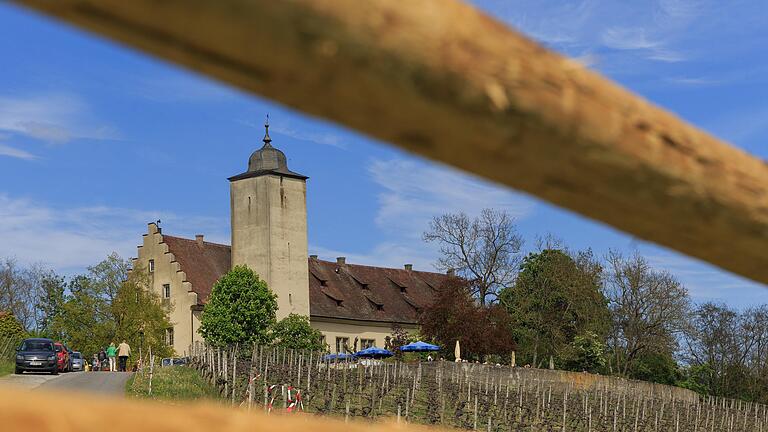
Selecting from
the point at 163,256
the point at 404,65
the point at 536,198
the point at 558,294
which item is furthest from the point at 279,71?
the point at 163,256

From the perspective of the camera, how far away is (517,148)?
851 mm

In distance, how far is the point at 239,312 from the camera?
46.8 meters

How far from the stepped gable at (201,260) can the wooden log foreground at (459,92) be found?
181 ft

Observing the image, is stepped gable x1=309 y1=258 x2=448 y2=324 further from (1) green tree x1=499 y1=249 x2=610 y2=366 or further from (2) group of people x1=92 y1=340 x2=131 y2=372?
(2) group of people x1=92 y1=340 x2=131 y2=372

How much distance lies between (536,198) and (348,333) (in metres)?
58.3

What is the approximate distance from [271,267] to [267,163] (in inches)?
230

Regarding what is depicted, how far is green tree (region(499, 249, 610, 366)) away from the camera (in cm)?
5144

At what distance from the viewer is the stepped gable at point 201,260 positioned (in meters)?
56.1

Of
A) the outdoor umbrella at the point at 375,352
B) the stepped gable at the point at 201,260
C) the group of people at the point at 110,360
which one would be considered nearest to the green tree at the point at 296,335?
the outdoor umbrella at the point at 375,352

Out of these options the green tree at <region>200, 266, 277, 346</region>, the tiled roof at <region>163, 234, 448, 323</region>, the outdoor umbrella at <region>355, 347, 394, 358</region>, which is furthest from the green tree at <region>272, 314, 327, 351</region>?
the tiled roof at <region>163, 234, 448, 323</region>

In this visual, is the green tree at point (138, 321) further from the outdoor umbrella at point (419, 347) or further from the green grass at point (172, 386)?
the green grass at point (172, 386)

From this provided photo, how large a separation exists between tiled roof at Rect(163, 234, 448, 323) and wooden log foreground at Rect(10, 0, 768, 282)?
53850mm

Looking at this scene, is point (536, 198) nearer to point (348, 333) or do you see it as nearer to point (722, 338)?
point (722, 338)

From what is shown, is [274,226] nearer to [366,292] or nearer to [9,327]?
[366,292]
